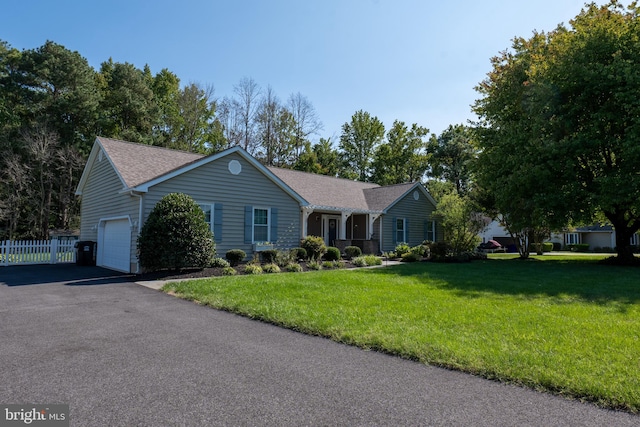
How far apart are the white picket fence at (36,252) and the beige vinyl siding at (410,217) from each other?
15840 mm

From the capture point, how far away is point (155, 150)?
1662 cm

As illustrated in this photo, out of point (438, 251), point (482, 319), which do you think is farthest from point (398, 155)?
point (482, 319)

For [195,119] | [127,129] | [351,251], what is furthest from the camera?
[195,119]

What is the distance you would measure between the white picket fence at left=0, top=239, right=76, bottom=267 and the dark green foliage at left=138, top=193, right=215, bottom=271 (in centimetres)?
735

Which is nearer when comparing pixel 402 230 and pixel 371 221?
pixel 371 221

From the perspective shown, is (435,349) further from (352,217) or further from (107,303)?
(352,217)

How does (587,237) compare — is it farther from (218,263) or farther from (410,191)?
(218,263)

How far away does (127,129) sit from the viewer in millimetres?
31156

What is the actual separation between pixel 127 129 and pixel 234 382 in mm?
32439

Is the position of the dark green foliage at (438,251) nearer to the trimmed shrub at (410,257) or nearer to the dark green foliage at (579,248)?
the trimmed shrub at (410,257)

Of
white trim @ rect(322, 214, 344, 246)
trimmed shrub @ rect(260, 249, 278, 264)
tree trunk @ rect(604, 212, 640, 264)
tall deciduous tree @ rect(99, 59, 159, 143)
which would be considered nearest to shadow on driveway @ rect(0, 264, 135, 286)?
trimmed shrub @ rect(260, 249, 278, 264)

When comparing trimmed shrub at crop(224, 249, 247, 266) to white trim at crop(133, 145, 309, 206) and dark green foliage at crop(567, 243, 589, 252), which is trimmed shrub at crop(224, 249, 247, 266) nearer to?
white trim at crop(133, 145, 309, 206)

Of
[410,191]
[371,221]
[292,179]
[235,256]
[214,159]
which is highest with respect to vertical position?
[292,179]

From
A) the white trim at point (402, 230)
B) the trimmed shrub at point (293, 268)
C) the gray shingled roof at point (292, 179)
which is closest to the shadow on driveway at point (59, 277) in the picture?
the gray shingled roof at point (292, 179)
